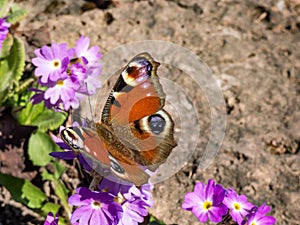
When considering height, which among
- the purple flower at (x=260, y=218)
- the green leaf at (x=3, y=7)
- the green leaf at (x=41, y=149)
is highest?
the green leaf at (x=3, y=7)

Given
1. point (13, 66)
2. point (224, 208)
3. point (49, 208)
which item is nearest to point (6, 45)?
point (13, 66)

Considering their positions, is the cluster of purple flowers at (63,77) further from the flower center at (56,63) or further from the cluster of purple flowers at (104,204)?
the cluster of purple flowers at (104,204)

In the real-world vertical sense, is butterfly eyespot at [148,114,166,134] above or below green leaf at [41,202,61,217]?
above

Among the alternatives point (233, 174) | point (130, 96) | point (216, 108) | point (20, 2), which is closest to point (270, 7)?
point (216, 108)

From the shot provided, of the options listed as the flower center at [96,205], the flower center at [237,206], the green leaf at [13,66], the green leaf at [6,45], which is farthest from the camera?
the green leaf at [6,45]

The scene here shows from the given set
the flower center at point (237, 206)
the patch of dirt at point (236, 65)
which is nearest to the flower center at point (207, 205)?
the flower center at point (237, 206)

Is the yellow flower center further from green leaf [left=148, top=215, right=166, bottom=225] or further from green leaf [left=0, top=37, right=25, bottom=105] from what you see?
green leaf [left=148, top=215, right=166, bottom=225]

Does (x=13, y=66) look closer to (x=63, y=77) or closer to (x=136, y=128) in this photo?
(x=63, y=77)

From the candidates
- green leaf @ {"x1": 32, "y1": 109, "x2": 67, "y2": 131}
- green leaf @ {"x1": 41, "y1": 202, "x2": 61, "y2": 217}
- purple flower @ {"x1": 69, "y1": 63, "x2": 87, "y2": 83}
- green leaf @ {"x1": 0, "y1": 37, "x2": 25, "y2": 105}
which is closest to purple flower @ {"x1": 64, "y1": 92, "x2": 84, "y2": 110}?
purple flower @ {"x1": 69, "y1": 63, "x2": 87, "y2": 83}
